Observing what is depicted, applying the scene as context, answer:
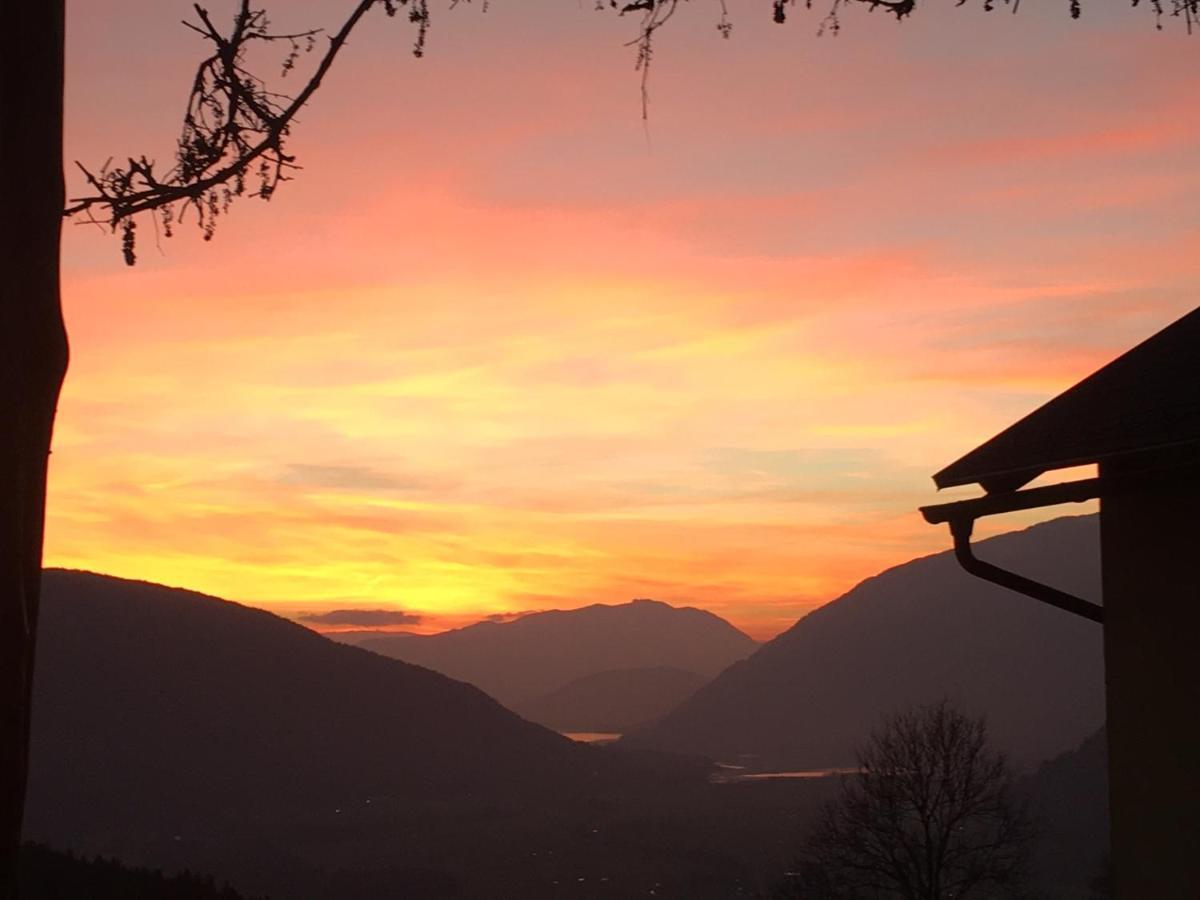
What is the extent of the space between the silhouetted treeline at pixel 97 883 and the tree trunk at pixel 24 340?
21656 mm

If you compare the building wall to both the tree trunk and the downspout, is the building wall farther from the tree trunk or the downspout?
the tree trunk

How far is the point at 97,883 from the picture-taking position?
24.7 meters

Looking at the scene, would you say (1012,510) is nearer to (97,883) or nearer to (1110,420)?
(1110,420)

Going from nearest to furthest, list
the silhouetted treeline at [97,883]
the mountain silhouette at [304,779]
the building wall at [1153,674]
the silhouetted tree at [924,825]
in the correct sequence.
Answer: the building wall at [1153,674] < the silhouetted treeline at [97,883] < the silhouetted tree at [924,825] < the mountain silhouette at [304,779]

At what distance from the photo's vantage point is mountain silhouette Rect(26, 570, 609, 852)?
111188 millimetres

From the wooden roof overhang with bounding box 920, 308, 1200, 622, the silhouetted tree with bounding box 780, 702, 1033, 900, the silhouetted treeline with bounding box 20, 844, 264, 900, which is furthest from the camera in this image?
the silhouetted tree with bounding box 780, 702, 1033, 900

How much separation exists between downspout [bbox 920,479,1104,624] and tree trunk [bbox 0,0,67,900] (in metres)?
4.58

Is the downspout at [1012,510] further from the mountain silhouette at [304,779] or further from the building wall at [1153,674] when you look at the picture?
the mountain silhouette at [304,779]

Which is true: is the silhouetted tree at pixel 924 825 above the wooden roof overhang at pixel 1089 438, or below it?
below

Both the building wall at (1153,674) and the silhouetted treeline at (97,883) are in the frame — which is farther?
the silhouetted treeline at (97,883)

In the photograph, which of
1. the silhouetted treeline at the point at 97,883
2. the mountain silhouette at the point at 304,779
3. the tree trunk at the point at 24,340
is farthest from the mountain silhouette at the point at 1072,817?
the tree trunk at the point at 24,340

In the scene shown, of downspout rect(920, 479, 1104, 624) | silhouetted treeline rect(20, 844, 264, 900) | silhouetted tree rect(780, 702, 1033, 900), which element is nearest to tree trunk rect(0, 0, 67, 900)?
downspout rect(920, 479, 1104, 624)

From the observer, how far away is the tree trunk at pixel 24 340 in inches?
148

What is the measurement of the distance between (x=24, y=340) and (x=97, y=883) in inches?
948
